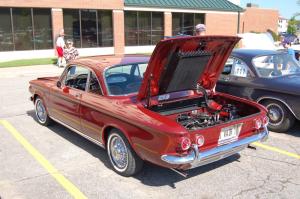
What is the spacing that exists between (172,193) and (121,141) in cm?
93

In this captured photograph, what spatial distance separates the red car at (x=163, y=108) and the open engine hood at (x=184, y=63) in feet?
0.04

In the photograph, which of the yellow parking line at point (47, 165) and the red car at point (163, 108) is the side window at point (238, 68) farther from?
the yellow parking line at point (47, 165)

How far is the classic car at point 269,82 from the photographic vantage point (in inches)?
248

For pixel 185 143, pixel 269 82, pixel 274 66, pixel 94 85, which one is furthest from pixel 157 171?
pixel 274 66

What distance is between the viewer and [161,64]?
180 inches

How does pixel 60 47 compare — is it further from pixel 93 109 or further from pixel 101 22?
pixel 93 109

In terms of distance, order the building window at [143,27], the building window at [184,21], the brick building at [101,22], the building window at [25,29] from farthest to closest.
Answer: 1. the building window at [184,21]
2. the building window at [143,27]
3. the brick building at [101,22]
4. the building window at [25,29]

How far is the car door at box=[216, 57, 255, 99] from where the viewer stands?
22.5 ft

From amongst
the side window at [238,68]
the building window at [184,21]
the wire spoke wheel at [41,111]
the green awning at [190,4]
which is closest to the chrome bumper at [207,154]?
the side window at [238,68]

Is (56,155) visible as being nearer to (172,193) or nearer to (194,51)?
(172,193)

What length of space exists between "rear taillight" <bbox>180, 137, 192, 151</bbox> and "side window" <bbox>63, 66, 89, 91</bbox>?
238cm

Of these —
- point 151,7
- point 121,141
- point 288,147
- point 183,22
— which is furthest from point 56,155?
point 183,22

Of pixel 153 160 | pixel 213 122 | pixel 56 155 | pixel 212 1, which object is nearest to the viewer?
pixel 153 160

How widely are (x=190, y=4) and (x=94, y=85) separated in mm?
25934
